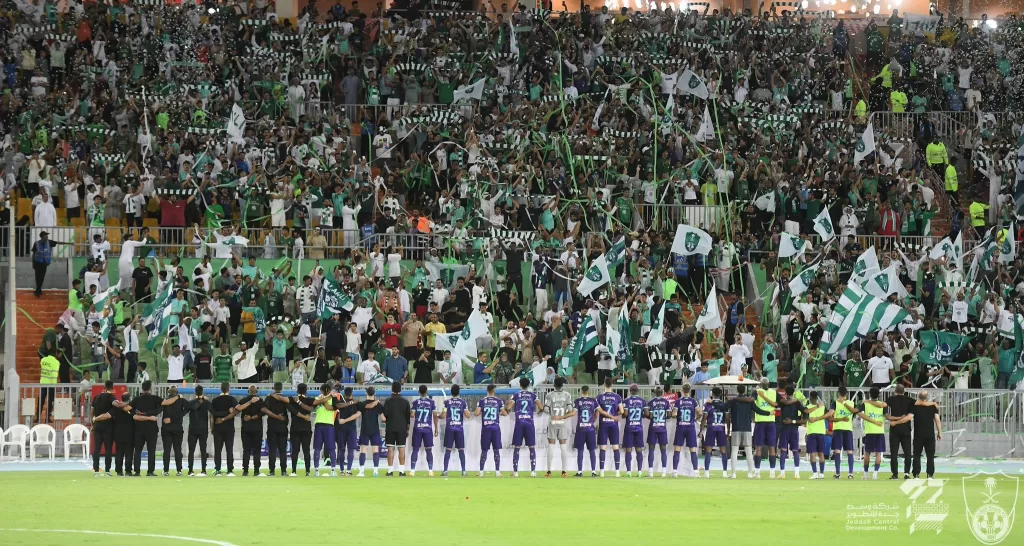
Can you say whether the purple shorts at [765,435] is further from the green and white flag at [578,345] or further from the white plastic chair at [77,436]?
the white plastic chair at [77,436]

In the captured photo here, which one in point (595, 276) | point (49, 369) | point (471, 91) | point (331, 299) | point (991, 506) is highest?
point (471, 91)

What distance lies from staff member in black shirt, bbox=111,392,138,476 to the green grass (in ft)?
2.29

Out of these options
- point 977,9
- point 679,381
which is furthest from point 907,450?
point 977,9

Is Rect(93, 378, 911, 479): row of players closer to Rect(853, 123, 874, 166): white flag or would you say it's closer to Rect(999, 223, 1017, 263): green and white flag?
Rect(999, 223, 1017, 263): green and white flag

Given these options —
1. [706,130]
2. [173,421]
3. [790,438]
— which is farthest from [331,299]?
[706,130]

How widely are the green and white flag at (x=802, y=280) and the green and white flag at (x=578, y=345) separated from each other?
18.2 feet

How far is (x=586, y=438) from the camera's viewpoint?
28562 millimetres

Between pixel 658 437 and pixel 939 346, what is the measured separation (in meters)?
10.1

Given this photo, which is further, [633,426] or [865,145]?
[865,145]

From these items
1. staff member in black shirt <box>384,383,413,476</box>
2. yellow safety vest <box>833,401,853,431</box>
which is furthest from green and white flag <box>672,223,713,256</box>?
staff member in black shirt <box>384,383,413,476</box>

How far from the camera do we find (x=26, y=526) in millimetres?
19266

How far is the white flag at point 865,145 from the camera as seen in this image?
42125 millimetres

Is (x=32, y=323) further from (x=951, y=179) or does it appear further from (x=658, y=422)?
(x=951, y=179)

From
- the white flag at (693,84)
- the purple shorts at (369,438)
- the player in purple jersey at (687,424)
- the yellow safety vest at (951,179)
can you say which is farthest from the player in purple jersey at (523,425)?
the yellow safety vest at (951,179)
